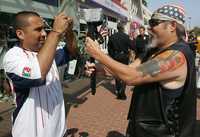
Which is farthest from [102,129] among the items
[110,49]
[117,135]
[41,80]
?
[41,80]

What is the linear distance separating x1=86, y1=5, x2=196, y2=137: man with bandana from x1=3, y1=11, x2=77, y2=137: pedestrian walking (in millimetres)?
364

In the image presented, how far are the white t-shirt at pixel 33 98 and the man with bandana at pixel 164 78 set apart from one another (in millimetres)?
446

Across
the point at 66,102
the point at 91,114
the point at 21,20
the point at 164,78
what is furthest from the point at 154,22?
the point at 66,102

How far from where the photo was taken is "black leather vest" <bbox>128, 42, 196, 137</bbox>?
299cm

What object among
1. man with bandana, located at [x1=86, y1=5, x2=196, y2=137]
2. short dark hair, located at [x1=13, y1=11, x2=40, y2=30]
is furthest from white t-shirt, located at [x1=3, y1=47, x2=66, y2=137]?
man with bandana, located at [x1=86, y1=5, x2=196, y2=137]

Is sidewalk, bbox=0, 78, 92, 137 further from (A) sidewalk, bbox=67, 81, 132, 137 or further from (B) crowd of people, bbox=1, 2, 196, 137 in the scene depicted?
(B) crowd of people, bbox=1, 2, 196, 137

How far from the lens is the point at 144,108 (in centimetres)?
311

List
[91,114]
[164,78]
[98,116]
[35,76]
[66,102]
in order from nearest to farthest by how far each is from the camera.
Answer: [35,76]
[164,78]
[98,116]
[91,114]
[66,102]

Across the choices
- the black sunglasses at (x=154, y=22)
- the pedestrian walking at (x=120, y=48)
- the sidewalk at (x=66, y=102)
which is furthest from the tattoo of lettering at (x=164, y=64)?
the pedestrian walking at (x=120, y=48)

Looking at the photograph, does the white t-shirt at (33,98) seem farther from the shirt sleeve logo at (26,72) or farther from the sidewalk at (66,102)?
the sidewalk at (66,102)

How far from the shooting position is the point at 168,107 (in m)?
3.00

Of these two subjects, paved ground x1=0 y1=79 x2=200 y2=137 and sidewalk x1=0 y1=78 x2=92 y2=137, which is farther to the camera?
paved ground x1=0 y1=79 x2=200 y2=137

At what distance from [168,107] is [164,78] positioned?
22 cm

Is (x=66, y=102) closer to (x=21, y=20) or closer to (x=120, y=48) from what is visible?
(x=120, y=48)
